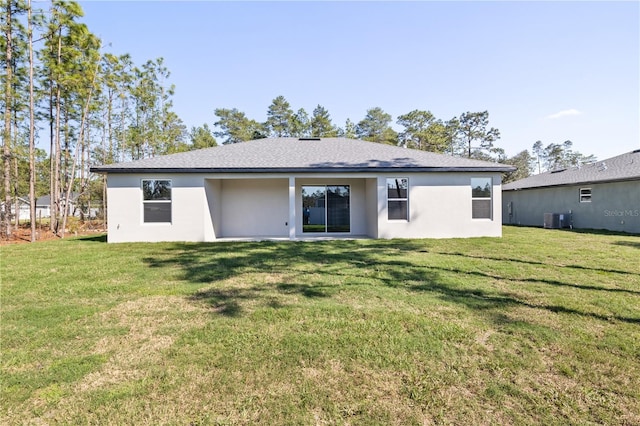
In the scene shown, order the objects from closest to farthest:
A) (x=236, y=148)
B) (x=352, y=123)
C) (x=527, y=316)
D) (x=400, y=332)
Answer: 1. (x=400, y=332)
2. (x=527, y=316)
3. (x=236, y=148)
4. (x=352, y=123)

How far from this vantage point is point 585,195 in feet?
51.1

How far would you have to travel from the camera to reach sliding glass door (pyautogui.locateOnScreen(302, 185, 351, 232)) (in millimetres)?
12297

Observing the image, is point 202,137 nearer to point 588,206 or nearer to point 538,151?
point 588,206

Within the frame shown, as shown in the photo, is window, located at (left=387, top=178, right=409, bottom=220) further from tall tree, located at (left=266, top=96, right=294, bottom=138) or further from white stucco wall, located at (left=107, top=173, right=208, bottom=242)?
tall tree, located at (left=266, top=96, right=294, bottom=138)

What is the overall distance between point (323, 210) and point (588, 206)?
13.6 m

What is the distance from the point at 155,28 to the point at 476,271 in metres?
12.8

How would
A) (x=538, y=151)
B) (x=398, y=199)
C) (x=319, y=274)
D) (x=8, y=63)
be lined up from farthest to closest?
(x=538, y=151) → (x=8, y=63) → (x=398, y=199) → (x=319, y=274)

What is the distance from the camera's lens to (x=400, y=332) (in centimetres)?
328

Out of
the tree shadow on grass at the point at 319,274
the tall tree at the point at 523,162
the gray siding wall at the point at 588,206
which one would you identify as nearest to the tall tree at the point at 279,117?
the gray siding wall at the point at 588,206

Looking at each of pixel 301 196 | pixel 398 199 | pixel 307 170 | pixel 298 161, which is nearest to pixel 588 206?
pixel 398 199

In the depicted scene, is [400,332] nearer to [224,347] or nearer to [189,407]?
[224,347]

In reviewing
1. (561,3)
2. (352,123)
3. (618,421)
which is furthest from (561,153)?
(618,421)

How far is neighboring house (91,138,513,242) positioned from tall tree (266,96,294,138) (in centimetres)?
2276

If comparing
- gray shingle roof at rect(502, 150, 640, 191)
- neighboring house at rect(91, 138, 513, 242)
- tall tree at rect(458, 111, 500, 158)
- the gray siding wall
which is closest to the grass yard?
neighboring house at rect(91, 138, 513, 242)
